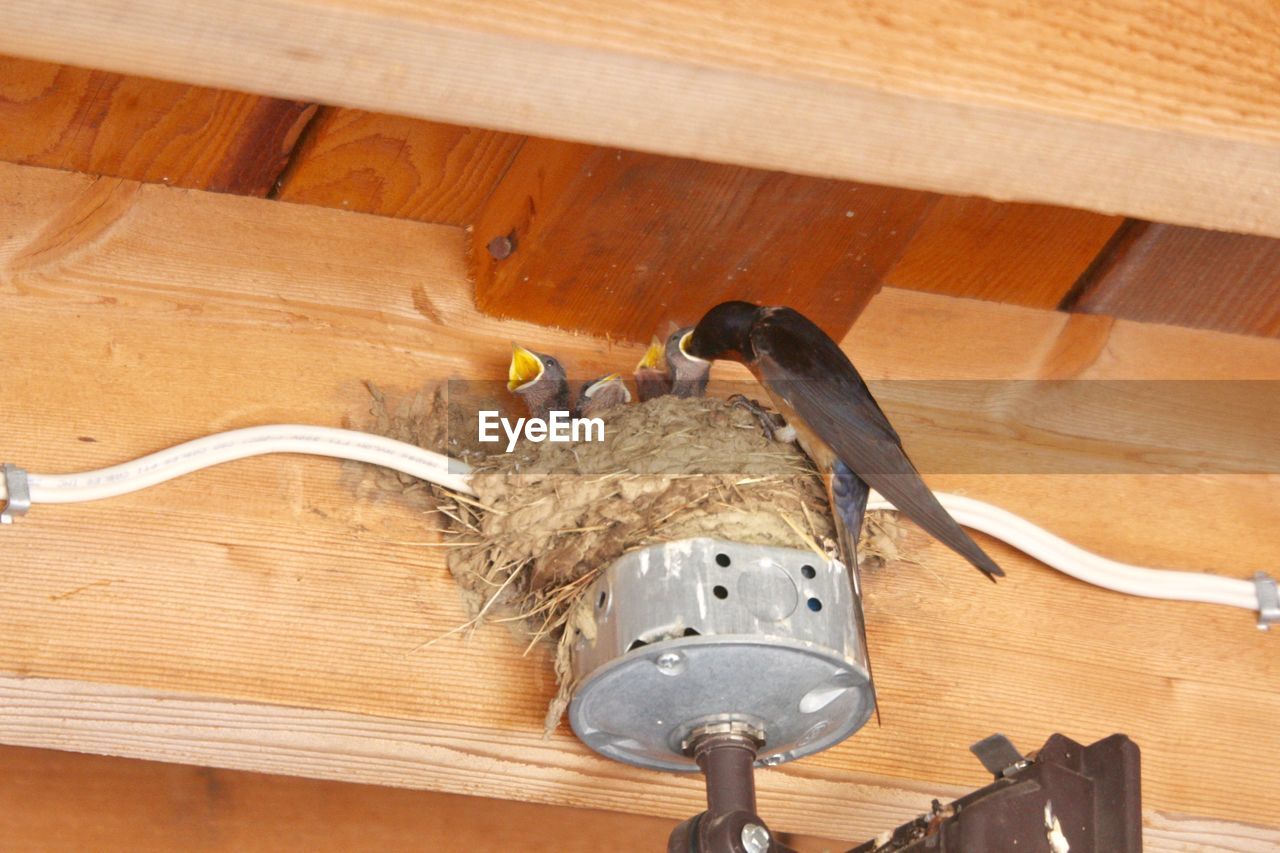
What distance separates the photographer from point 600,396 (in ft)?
7.26

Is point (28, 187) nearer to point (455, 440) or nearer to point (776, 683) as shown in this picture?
point (455, 440)

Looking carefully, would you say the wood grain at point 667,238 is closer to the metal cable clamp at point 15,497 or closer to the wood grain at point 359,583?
the wood grain at point 359,583

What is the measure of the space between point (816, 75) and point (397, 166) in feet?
3.12

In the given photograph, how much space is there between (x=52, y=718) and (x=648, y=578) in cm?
61

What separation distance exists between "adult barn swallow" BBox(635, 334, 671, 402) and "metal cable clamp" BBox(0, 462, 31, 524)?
0.83m

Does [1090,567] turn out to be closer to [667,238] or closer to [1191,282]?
[1191,282]

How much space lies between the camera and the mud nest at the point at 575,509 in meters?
1.75

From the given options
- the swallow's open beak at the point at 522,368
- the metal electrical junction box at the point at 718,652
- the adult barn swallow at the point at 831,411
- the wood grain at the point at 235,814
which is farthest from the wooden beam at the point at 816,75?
Answer: the wood grain at the point at 235,814

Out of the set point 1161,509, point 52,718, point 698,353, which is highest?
point 698,353

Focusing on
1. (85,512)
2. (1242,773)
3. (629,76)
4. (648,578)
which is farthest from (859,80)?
(1242,773)

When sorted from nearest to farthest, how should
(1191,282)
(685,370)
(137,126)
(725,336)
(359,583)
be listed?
(359,583) < (137,126) < (1191,282) < (725,336) < (685,370)

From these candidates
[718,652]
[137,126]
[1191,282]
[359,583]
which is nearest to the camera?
[718,652]

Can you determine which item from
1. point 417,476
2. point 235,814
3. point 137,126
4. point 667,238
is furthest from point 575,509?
point 137,126

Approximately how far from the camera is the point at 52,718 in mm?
1580
